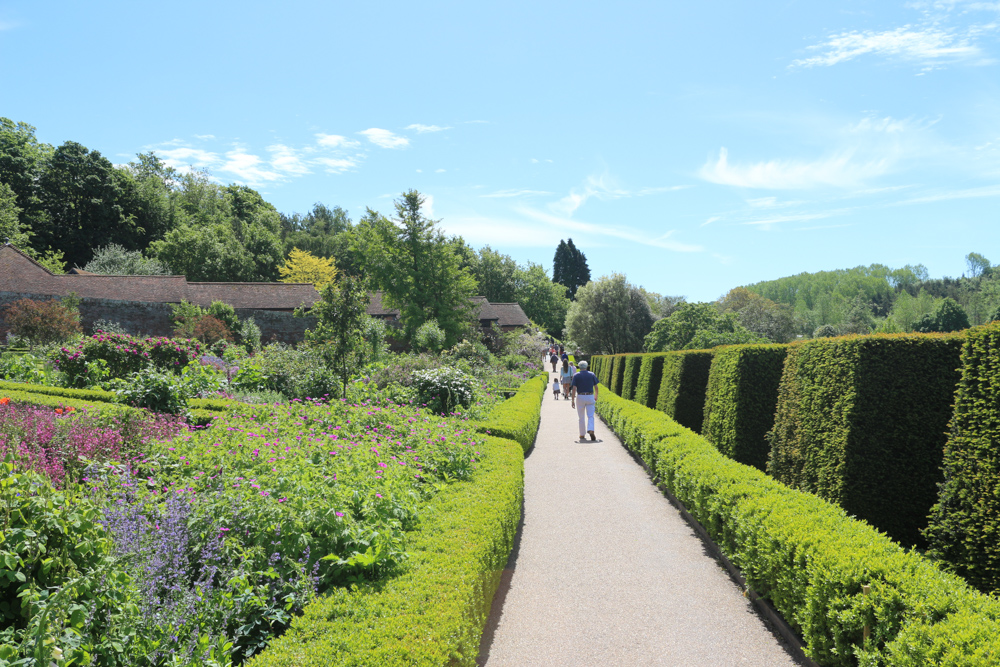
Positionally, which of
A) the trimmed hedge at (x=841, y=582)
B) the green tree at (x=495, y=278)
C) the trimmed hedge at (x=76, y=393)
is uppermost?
the green tree at (x=495, y=278)

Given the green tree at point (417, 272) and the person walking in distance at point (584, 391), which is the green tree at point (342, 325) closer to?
the person walking in distance at point (584, 391)

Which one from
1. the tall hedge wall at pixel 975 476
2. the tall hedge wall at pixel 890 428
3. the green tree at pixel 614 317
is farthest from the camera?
the green tree at pixel 614 317

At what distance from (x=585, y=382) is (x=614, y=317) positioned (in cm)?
3490

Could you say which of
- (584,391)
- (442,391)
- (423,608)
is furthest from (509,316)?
(423,608)

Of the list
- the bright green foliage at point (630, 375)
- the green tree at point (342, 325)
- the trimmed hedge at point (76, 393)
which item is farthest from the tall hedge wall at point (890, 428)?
the bright green foliage at point (630, 375)

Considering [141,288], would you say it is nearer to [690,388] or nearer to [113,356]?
[113,356]

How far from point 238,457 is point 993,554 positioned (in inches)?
243

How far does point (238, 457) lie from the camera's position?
5.36 metres

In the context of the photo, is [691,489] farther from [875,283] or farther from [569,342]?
[875,283]

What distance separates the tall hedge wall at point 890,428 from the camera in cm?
573

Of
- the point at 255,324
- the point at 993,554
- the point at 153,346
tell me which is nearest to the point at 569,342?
the point at 255,324

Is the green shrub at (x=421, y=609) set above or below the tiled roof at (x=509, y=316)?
below

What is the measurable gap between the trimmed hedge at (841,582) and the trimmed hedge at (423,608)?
7.64ft

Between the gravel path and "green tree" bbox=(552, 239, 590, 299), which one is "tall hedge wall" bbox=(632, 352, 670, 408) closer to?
the gravel path
